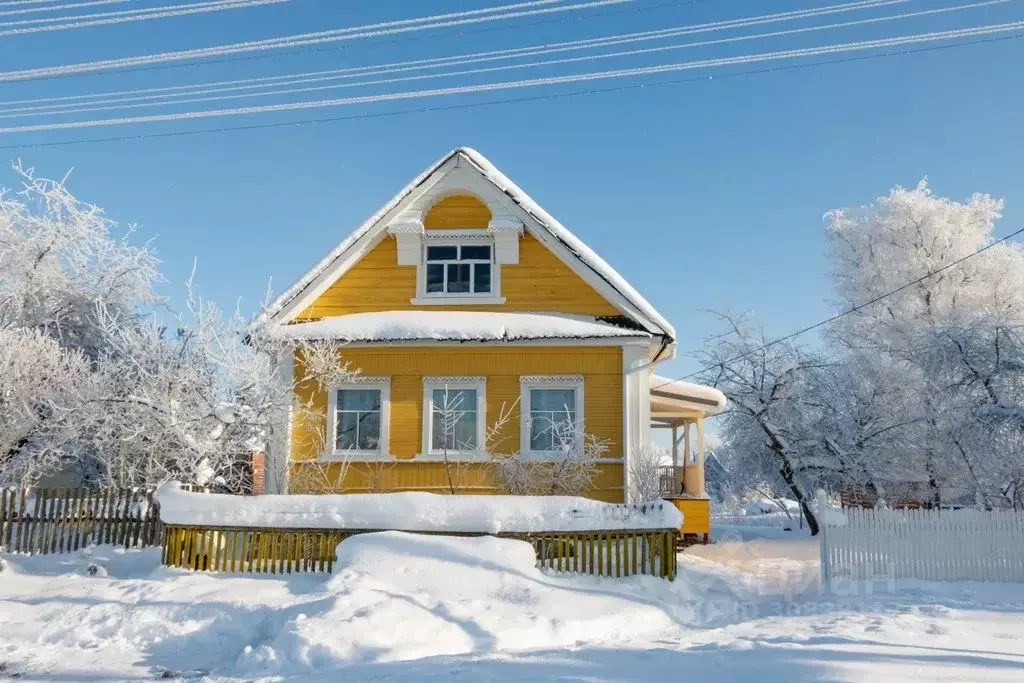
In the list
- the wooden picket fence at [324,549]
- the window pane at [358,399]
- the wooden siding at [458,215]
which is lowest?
the wooden picket fence at [324,549]

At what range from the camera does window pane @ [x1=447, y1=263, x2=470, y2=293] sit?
15688 mm

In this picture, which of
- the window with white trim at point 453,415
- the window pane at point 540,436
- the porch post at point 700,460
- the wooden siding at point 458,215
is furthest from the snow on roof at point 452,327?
the porch post at point 700,460

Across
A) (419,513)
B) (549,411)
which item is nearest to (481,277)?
(549,411)

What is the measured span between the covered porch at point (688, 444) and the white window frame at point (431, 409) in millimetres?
4504

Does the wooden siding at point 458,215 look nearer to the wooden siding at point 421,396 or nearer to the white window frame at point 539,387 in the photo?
the wooden siding at point 421,396

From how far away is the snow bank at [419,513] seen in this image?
422 inches

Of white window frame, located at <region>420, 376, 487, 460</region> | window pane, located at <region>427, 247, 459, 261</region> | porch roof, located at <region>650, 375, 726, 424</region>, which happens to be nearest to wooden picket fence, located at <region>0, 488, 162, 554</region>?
white window frame, located at <region>420, 376, 487, 460</region>

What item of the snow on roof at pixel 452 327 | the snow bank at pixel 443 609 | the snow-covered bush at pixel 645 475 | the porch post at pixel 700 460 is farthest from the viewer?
the porch post at pixel 700 460

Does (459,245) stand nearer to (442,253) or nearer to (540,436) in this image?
(442,253)

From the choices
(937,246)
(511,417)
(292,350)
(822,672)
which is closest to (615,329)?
(511,417)

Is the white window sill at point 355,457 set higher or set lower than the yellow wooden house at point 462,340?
lower

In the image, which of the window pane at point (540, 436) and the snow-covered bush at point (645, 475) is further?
the window pane at point (540, 436)

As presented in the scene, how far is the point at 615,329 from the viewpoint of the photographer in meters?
14.5

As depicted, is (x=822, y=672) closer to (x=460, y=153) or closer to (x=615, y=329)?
(x=615, y=329)
